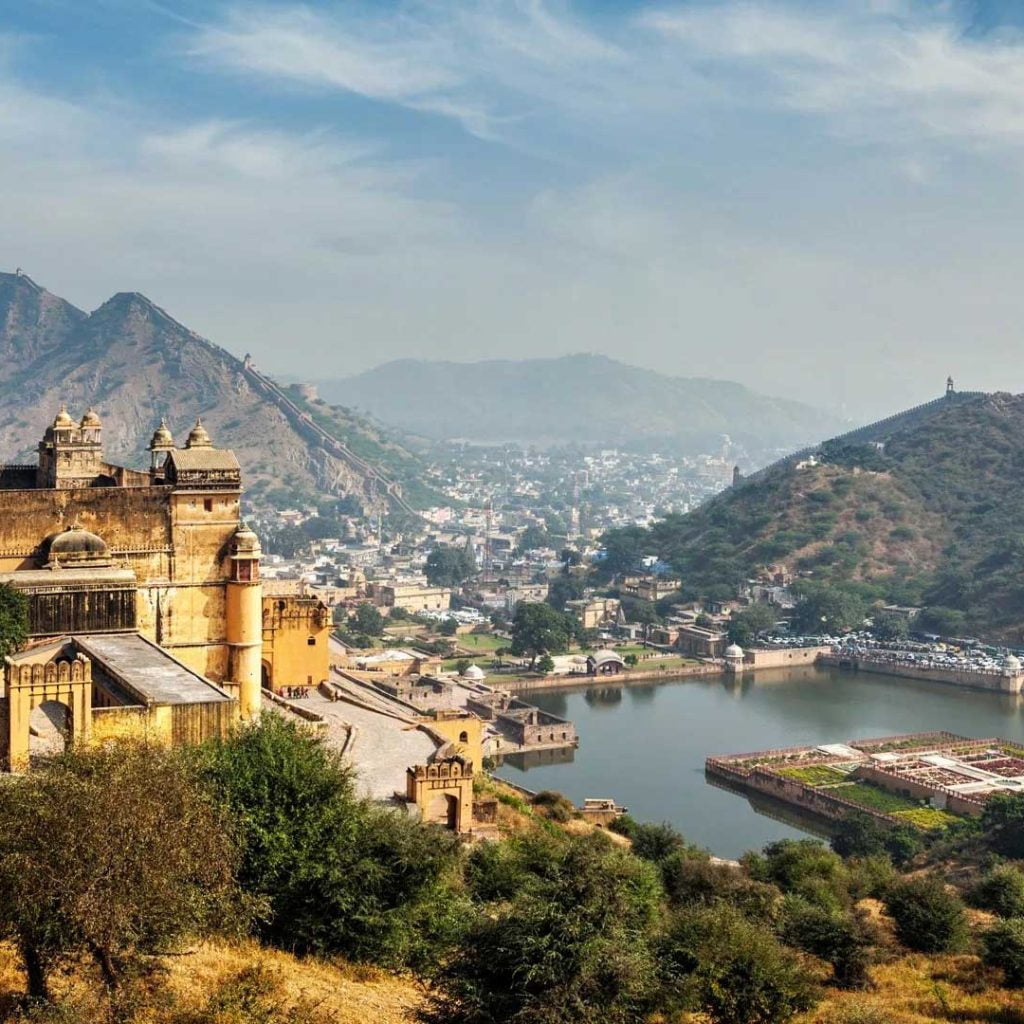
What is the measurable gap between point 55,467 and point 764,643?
36398 mm

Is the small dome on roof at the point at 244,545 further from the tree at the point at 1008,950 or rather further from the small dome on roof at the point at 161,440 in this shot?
the tree at the point at 1008,950

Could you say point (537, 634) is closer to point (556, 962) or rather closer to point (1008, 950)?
point (1008, 950)

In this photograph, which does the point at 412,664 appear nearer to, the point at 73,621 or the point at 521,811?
the point at 521,811

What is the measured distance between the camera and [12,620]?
12.5 meters

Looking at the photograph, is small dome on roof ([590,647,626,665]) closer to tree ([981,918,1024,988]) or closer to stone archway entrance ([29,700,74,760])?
stone archway entrance ([29,700,74,760])

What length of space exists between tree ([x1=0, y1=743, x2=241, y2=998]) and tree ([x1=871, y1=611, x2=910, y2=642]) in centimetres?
4626

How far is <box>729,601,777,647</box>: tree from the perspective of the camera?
50.2m

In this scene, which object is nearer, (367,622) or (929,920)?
(929,920)

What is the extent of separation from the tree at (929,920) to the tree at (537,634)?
3279 centimetres

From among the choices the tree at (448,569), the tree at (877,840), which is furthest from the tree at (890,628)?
the tree at (877,840)

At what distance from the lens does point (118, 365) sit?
466 feet

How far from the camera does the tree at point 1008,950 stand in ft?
33.0

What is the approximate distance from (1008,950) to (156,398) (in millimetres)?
130274

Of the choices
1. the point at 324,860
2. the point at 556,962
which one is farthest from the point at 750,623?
the point at 556,962
